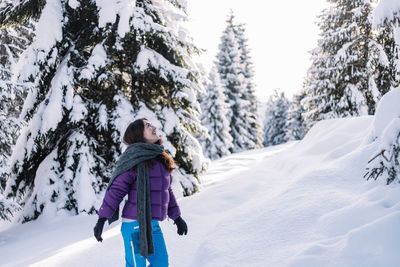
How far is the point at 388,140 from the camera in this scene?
334 cm

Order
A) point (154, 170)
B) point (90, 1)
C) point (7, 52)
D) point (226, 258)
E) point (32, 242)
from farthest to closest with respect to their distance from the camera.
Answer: point (7, 52), point (90, 1), point (32, 242), point (226, 258), point (154, 170)

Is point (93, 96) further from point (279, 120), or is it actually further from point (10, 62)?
point (279, 120)

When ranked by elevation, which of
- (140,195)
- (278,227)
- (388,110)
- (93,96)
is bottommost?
(278,227)

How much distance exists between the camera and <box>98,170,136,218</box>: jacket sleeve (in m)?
2.90

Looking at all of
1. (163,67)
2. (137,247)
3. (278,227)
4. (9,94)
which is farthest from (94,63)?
(278,227)

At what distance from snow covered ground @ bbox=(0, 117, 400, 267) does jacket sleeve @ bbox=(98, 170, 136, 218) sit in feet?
5.31

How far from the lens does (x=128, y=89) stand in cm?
781

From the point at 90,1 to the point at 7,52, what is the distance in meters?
5.78

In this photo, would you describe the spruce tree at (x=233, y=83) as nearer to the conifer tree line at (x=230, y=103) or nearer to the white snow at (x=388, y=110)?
the conifer tree line at (x=230, y=103)

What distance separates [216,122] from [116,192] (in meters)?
24.3

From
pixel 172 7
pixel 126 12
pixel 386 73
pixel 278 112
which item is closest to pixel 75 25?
pixel 126 12

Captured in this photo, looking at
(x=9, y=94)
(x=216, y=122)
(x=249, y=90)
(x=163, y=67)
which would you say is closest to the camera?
(x=9, y=94)

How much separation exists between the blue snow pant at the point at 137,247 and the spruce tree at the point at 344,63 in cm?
1388

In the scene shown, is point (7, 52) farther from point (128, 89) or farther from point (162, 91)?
point (162, 91)
